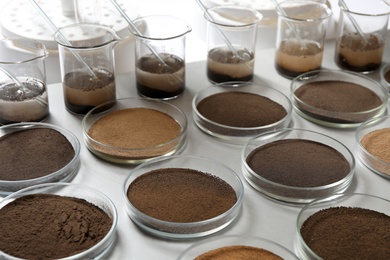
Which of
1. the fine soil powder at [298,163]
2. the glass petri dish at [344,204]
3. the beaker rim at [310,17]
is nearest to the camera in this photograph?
the glass petri dish at [344,204]

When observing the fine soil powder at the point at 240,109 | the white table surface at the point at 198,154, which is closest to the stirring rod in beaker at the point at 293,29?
the white table surface at the point at 198,154

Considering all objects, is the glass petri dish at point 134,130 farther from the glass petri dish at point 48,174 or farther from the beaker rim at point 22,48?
the beaker rim at point 22,48

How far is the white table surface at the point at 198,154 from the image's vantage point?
115cm

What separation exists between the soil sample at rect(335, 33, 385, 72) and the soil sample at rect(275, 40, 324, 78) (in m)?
0.08

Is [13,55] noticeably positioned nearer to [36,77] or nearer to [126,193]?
[36,77]

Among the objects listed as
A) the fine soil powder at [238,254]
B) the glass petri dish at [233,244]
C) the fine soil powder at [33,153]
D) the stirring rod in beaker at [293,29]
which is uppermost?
the stirring rod in beaker at [293,29]

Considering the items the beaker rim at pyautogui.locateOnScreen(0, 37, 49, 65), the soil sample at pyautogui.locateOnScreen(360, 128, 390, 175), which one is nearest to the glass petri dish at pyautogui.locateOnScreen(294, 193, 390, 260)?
the soil sample at pyautogui.locateOnScreen(360, 128, 390, 175)

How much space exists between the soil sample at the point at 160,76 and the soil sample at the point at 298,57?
0.29 meters

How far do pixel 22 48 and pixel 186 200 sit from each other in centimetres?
56

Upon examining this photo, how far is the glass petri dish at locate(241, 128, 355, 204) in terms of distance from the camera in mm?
1261

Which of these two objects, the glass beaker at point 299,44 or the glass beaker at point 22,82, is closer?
the glass beaker at point 22,82

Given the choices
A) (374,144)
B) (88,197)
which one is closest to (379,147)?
(374,144)

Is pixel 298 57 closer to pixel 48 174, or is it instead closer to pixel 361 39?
pixel 361 39

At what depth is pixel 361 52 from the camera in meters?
1.71
